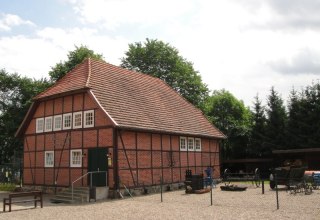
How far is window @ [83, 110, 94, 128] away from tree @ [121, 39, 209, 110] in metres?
19.7

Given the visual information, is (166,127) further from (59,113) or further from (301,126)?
(301,126)

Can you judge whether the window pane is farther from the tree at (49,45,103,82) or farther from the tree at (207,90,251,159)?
the tree at (207,90,251,159)

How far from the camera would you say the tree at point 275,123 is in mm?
33406

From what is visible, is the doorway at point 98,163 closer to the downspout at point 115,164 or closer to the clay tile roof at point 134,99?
the downspout at point 115,164

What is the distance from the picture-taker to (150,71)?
40469 mm

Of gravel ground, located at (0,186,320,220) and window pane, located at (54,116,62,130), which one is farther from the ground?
window pane, located at (54,116,62,130)

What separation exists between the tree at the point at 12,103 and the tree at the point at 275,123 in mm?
22150

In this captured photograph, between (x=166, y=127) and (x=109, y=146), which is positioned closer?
(x=109, y=146)

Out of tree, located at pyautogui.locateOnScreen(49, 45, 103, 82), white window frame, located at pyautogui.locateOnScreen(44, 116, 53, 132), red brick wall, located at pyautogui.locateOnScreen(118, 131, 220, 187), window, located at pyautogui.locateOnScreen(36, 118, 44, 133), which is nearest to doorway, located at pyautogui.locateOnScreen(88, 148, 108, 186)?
red brick wall, located at pyautogui.locateOnScreen(118, 131, 220, 187)

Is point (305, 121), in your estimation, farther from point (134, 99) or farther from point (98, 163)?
point (98, 163)

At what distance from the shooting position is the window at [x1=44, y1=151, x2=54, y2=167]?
22312 mm

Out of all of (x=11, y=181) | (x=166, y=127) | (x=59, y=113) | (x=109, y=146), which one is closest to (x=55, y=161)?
(x=59, y=113)

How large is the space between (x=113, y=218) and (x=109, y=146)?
7134mm

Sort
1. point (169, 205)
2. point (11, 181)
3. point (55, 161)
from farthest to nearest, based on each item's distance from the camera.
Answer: point (11, 181)
point (55, 161)
point (169, 205)
